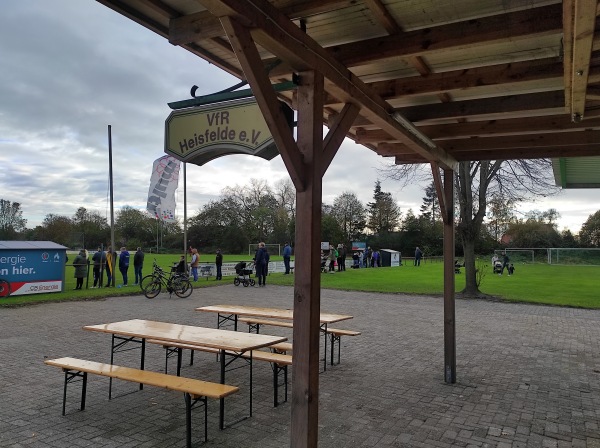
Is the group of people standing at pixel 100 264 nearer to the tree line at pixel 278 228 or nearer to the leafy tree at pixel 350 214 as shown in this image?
the tree line at pixel 278 228

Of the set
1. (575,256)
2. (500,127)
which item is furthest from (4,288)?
(575,256)

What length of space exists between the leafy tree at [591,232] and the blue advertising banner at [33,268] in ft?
191

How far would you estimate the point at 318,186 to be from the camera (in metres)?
2.74

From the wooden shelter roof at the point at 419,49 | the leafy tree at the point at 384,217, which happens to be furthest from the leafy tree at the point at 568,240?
the wooden shelter roof at the point at 419,49

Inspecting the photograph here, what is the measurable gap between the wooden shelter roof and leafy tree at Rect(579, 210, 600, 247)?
60165 millimetres

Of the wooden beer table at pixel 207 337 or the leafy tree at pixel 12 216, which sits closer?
the wooden beer table at pixel 207 337

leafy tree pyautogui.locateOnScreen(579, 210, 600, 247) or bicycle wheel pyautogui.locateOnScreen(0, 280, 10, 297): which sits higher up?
leafy tree pyautogui.locateOnScreen(579, 210, 600, 247)

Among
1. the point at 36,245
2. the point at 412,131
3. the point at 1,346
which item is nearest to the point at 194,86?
the point at 412,131

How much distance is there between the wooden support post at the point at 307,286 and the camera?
8.86ft

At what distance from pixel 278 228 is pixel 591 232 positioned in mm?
39030

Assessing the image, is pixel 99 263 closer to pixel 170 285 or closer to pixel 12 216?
pixel 170 285

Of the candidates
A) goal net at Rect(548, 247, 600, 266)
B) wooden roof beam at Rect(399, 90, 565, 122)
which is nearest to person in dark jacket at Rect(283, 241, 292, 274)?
wooden roof beam at Rect(399, 90, 565, 122)

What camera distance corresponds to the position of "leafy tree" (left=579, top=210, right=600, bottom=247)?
5503 cm

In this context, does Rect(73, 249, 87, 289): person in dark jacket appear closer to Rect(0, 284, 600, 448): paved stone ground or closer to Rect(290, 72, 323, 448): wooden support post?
Rect(0, 284, 600, 448): paved stone ground
